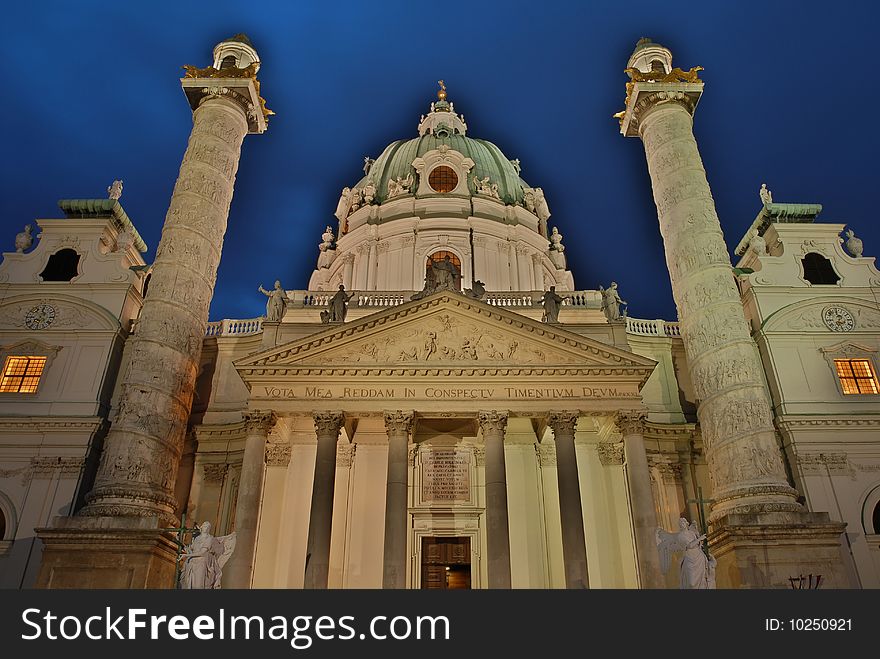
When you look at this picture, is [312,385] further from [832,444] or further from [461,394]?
[832,444]

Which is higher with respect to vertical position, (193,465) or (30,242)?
(30,242)

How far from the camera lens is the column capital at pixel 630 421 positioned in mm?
20484

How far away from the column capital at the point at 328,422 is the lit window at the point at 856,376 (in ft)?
58.6

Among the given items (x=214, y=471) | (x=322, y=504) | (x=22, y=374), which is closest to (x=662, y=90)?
(x=322, y=504)

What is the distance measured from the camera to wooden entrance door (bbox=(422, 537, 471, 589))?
22500 millimetres

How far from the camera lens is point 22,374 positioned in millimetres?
23422

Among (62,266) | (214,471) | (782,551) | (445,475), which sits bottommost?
(782,551)

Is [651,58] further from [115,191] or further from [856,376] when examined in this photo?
[115,191]

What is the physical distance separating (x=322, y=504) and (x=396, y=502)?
2.22 meters

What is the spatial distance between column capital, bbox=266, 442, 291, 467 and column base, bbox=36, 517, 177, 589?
18.3 feet

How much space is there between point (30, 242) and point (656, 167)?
25511 millimetres

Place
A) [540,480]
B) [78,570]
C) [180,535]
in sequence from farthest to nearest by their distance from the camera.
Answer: [540,480]
[180,535]
[78,570]

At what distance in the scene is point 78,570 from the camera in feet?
58.0
